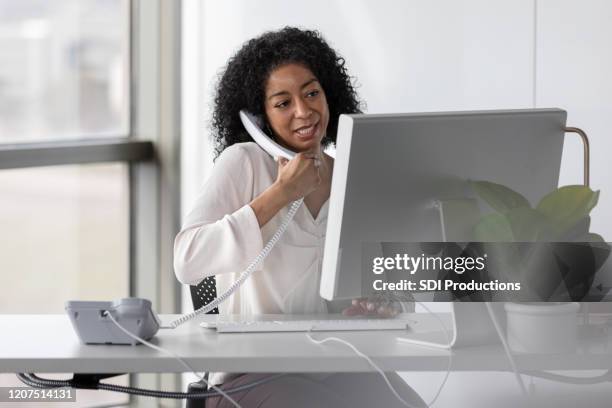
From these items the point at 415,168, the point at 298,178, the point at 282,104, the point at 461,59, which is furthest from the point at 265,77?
the point at 461,59

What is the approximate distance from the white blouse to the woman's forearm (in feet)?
0.06

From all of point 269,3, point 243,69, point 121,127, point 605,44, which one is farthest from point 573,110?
point 121,127

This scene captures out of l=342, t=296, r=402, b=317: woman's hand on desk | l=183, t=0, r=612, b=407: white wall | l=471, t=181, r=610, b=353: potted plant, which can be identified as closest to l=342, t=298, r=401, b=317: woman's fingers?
l=342, t=296, r=402, b=317: woman's hand on desk

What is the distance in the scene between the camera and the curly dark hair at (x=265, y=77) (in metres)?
2.37

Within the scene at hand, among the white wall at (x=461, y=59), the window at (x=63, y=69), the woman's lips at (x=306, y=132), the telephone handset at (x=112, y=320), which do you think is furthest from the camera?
the window at (x=63, y=69)

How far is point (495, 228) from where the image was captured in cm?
158

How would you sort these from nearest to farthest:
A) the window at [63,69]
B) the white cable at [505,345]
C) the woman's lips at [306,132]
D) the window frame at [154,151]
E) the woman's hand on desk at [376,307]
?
the white cable at [505,345] → the woman's hand on desk at [376,307] → the woman's lips at [306,132] → the window at [63,69] → the window frame at [154,151]

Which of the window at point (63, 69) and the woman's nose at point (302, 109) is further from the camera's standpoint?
the window at point (63, 69)

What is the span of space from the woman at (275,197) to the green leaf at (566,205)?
52cm

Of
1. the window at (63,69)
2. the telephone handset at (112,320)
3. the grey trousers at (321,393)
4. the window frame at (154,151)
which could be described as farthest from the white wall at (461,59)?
the telephone handset at (112,320)

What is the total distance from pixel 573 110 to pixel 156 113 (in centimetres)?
175

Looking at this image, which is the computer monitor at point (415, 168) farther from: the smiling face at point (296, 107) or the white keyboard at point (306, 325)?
the smiling face at point (296, 107)

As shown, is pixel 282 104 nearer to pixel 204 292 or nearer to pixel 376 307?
pixel 204 292

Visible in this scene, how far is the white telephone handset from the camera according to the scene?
7.11 ft
